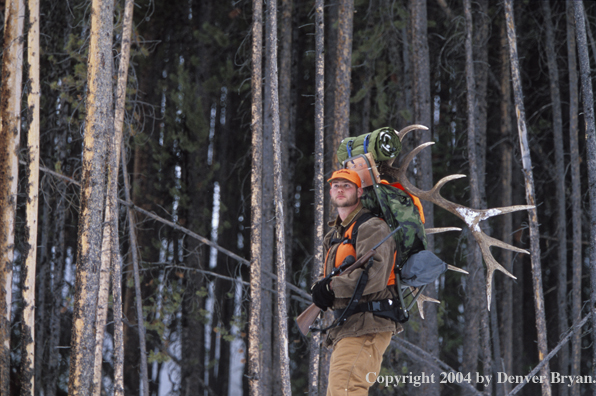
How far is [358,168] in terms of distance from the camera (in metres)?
3.87

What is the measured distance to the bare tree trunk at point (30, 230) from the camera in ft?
22.3

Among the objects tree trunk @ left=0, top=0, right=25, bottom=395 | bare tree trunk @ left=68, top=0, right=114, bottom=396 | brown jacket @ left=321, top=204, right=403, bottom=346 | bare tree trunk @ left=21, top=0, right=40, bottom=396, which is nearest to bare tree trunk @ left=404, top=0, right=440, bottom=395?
bare tree trunk @ left=68, top=0, right=114, bottom=396

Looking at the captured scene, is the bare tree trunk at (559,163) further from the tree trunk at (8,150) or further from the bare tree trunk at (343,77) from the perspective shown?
the tree trunk at (8,150)

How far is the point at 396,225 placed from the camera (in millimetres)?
3678

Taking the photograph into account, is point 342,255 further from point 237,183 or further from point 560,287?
point 237,183

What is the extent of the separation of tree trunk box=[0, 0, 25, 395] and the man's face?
4.93 m

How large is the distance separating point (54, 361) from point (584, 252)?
10821 mm

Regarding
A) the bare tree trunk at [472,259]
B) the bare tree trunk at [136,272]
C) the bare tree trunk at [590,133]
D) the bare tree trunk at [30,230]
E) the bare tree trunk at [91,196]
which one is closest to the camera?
the bare tree trunk at [91,196]

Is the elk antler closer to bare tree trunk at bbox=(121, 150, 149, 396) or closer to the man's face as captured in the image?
the man's face

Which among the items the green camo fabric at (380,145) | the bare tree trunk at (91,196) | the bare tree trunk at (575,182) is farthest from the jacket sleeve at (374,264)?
the bare tree trunk at (575,182)

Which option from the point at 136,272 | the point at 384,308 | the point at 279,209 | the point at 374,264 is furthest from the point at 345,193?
the point at 136,272

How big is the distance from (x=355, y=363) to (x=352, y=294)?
0.42 metres

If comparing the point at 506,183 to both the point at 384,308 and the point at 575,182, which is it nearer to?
the point at 575,182

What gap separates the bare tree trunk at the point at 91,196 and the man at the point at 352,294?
108 inches
